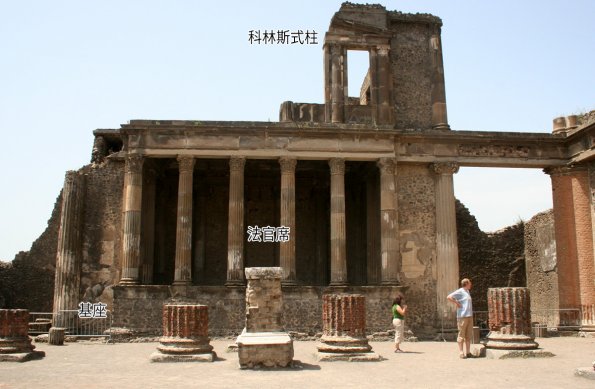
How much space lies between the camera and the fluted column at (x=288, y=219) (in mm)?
20062

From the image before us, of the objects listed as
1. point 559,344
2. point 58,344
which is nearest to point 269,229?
point 58,344

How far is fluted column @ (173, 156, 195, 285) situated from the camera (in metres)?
Result: 19.7

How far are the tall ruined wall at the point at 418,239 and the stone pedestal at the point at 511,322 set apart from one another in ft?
25.4

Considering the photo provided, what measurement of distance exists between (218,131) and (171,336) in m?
9.55

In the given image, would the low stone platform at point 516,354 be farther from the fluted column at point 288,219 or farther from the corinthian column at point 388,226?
the fluted column at point 288,219

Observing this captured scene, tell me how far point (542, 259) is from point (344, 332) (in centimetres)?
1677

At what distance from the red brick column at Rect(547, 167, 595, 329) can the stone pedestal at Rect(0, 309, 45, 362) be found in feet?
54.7

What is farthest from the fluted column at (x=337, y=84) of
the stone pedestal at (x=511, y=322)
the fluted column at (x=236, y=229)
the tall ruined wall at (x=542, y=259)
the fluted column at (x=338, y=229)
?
the stone pedestal at (x=511, y=322)

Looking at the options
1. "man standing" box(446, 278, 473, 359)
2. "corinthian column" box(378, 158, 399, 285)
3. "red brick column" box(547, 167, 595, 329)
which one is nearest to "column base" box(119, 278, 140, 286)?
"corinthian column" box(378, 158, 399, 285)

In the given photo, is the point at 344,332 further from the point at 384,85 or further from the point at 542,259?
the point at 542,259

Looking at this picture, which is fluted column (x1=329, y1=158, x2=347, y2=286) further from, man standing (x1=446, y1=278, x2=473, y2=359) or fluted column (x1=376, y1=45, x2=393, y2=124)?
man standing (x1=446, y1=278, x2=473, y2=359)

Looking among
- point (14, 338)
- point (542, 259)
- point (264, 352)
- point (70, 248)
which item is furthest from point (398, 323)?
point (542, 259)

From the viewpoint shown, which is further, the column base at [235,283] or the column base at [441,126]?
the column base at [441,126]

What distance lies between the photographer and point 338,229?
20500mm
